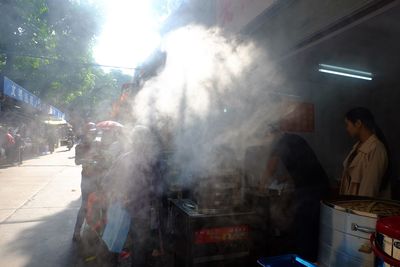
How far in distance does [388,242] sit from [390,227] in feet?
0.21

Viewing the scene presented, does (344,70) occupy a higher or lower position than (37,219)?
higher

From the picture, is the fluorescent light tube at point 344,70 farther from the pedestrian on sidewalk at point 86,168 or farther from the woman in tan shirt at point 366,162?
the pedestrian on sidewalk at point 86,168

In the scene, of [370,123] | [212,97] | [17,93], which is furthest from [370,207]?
[17,93]

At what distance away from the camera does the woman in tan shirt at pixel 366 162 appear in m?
2.62

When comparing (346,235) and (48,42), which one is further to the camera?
(48,42)

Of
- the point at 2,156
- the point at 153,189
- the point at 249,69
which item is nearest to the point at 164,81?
the point at 249,69

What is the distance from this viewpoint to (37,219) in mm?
5895

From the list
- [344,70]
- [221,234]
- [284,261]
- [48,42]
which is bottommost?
[284,261]

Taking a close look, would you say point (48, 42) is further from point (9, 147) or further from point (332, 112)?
point (332, 112)

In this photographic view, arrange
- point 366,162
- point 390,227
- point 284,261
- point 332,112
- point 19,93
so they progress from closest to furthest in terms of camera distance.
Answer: point 390,227 < point 284,261 < point 366,162 < point 332,112 < point 19,93

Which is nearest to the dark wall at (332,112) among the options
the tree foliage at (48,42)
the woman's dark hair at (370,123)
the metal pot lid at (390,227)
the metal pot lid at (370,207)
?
the woman's dark hair at (370,123)

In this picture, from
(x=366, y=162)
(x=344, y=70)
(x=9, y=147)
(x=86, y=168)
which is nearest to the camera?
(x=366, y=162)

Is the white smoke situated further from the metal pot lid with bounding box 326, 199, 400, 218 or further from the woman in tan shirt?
the metal pot lid with bounding box 326, 199, 400, 218

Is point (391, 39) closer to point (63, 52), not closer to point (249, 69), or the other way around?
point (249, 69)
